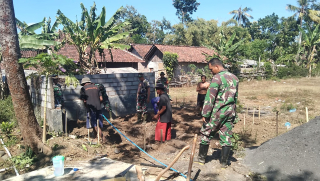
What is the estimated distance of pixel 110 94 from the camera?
8.31m

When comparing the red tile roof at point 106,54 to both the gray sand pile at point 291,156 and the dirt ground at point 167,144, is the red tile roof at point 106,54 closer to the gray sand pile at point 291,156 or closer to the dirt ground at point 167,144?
the dirt ground at point 167,144

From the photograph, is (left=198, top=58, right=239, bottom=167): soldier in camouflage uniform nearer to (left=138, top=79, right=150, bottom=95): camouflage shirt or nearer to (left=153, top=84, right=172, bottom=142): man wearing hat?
(left=153, top=84, right=172, bottom=142): man wearing hat

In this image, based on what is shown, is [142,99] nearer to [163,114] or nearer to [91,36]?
[163,114]

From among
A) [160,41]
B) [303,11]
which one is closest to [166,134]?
[303,11]

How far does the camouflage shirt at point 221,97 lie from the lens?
13.1 feet

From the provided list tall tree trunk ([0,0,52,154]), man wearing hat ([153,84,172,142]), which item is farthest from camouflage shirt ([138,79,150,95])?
tall tree trunk ([0,0,52,154])

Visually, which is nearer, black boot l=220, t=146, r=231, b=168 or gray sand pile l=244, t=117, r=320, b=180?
gray sand pile l=244, t=117, r=320, b=180

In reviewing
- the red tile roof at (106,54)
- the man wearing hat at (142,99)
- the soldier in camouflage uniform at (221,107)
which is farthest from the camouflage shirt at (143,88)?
the red tile roof at (106,54)

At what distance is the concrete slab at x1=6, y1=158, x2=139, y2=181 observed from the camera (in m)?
3.94

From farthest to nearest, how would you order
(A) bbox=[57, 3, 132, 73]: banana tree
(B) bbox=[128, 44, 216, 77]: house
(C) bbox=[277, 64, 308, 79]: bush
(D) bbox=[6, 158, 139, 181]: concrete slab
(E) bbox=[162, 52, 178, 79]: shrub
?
(C) bbox=[277, 64, 308, 79]: bush < (B) bbox=[128, 44, 216, 77]: house < (E) bbox=[162, 52, 178, 79]: shrub < (A) bbox=[57, 3, 132, 73]: banana tree < (D) bbox=[6, 158, 139, 181]: concrete slab

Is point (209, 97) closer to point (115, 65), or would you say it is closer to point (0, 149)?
point (0, 149)

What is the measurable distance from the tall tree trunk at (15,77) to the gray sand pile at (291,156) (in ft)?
13.2

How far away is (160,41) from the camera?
147ft

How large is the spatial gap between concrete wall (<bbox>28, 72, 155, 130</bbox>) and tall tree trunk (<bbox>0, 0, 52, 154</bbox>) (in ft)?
3.96
